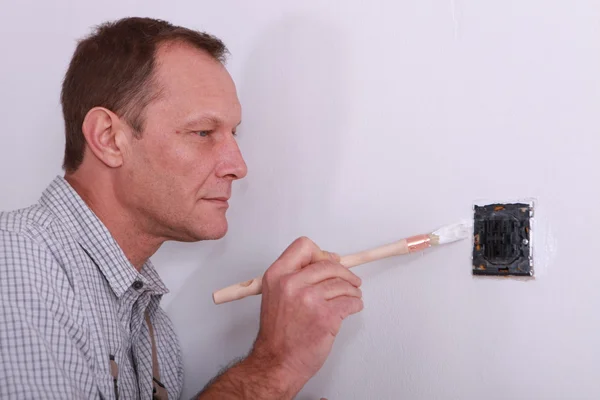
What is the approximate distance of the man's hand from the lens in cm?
93

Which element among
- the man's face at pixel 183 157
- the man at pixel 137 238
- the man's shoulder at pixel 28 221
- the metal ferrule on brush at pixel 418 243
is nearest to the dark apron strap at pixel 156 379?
the man at pixel 137 238

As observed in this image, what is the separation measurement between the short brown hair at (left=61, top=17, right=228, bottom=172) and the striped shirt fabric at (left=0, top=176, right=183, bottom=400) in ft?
0.48

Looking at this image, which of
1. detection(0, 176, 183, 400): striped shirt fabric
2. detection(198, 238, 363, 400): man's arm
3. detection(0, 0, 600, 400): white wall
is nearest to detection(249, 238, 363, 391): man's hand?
detection(198, 238, 363, 400): man's arm

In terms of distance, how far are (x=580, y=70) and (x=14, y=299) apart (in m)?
0.82

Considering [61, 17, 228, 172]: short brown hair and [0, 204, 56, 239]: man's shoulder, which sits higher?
[61, 17, 228, 172]: short brown hair

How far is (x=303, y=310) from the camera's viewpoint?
93 cm

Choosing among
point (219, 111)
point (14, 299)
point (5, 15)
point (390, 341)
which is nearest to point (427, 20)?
point (219, 111)

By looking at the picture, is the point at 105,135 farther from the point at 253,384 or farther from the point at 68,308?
the point at 253,384

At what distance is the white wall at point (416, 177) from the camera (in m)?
0.86

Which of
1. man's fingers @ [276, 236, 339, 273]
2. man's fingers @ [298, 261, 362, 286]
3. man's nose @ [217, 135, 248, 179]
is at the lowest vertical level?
man's fingers @ [298, 261, 362, 286]

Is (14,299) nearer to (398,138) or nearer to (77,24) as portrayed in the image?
(398,138)

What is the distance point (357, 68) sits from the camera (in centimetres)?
110

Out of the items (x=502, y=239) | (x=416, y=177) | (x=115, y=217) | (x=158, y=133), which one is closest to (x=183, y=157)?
(x=158, y=133)

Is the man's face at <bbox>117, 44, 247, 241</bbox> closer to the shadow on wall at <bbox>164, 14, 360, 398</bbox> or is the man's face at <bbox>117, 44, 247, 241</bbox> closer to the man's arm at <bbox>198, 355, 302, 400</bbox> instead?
the shadow on wall at <bbox>164, 14, 360, 398</bbox>
